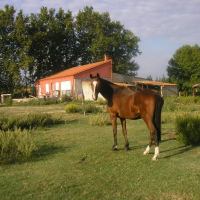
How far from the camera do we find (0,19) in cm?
4162

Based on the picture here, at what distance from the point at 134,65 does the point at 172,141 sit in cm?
4289

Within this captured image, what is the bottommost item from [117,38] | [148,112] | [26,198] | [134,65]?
[26,198]

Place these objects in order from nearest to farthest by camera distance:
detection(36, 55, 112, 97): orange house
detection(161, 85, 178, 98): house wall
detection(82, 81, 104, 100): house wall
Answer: detection(82, 81, 104, 100): house wall → detection(36, 55, 112, 97): orange house → detection(161, 85, 178, 98): house wall

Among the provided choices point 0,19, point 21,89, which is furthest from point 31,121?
point 21,89

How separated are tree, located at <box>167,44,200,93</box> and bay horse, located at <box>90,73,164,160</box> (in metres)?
44.5

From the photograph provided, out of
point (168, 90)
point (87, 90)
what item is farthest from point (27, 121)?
point (168, 90)

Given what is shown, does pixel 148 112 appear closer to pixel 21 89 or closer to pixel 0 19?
pixel 0 19

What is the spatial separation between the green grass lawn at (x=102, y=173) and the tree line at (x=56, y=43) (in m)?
37.0

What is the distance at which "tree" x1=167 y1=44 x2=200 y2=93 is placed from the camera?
165ft

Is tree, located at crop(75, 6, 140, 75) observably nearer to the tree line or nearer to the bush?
the tree line

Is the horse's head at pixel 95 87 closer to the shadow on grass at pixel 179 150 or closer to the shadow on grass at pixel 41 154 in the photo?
the shadow on grass at pixel 41 154

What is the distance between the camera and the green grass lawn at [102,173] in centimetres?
418

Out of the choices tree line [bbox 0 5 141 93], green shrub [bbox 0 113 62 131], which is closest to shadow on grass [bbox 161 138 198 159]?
green shrub [bbox 0 113 62 131]

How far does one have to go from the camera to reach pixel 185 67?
52.5m
